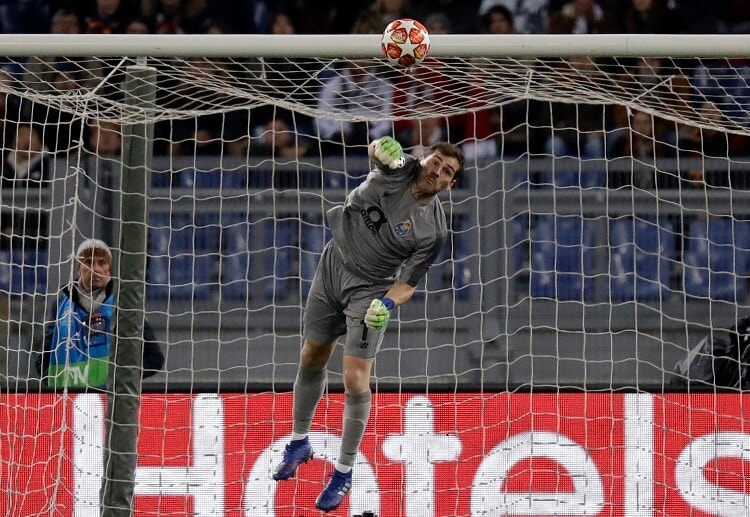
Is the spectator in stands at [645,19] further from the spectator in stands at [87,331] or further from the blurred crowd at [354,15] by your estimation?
the spectator in stands at [87,331]

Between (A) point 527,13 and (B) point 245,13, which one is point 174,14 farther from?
(A) point 527,13

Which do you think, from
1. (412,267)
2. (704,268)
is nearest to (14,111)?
(412,267)

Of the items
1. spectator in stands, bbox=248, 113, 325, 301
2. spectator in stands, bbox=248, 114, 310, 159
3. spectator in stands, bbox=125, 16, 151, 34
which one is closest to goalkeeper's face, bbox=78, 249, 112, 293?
spectator in stands, bbox=248, 113, 325, 301

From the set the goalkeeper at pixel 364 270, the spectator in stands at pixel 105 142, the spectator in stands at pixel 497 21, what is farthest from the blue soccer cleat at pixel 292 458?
the spectator in stands at pixel 497 21

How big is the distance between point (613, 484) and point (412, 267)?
4.91ft

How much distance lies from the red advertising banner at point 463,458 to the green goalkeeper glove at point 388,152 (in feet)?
4.31

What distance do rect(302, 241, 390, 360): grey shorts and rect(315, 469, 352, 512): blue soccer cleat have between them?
599 mm

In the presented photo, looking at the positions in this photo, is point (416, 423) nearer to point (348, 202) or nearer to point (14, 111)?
point (348, 202)

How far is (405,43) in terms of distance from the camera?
4855mm

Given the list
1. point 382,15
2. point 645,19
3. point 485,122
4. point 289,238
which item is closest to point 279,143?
point 289,238

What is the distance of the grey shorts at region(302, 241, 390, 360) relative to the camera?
548 cm

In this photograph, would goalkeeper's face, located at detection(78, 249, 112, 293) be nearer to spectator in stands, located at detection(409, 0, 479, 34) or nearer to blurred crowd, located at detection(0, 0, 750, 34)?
→ blurred crowd, located at detection(0, 0, 750, 34)

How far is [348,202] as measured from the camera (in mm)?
5566

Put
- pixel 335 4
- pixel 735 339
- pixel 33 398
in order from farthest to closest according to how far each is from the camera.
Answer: pixel 335 4, pixel 735 339, pixel 33 398
